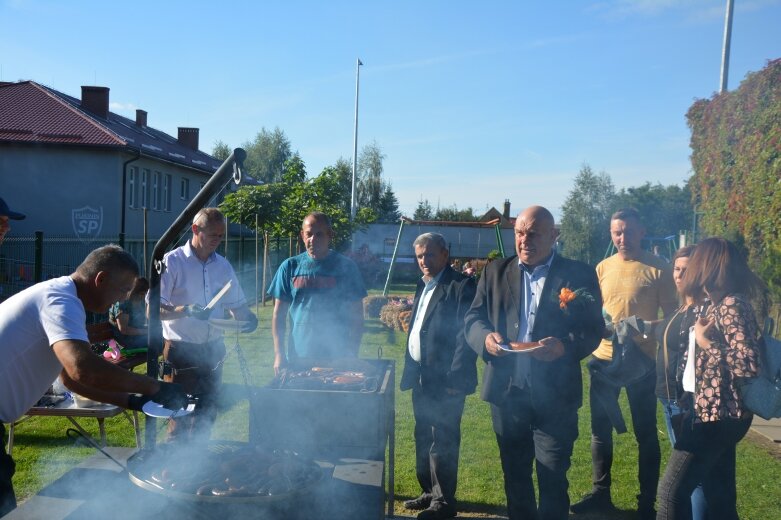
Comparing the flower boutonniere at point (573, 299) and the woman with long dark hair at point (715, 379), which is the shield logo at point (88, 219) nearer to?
the flower boutonniere at point (573, 299)

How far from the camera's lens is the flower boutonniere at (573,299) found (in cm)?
338

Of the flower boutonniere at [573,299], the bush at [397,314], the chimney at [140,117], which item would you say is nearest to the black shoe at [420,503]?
the flower boutonniere at [573,299]

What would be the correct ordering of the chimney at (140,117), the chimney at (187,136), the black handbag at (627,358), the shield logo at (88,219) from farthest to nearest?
the chimney at (187,136), the chimney at (140,117), the shield logo at (88,219), the black handbag at (627,358)

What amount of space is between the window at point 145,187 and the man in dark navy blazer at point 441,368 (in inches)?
810

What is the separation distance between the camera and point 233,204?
1888cm

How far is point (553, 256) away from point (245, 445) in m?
1.91

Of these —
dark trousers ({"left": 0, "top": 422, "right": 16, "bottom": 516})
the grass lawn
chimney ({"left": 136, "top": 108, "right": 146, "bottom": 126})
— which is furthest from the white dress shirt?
chimney ({"left": 136, "top": 108, "right": 146, "bottom": 126})

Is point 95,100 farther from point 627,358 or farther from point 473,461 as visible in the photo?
point 627,358

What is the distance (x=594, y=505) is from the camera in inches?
174

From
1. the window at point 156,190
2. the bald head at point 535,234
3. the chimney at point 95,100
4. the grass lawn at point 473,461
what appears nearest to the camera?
the bald head at point 535,234

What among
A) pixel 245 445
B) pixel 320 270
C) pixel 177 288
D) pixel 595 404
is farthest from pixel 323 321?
pixel 595 404

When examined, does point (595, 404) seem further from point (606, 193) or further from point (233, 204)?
point (606, 193)

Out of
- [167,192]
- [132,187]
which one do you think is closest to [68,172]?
[132,187]

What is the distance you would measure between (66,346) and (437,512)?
2.74 meters
